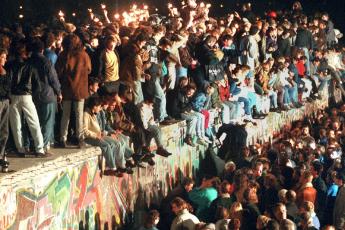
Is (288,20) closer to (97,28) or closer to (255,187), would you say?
(97,28)

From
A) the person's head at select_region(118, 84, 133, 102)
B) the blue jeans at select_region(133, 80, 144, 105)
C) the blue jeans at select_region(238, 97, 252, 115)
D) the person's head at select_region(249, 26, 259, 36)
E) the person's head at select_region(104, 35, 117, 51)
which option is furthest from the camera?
the person's head at select_region(249, 26, 259, 36)

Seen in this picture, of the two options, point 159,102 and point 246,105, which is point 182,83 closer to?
point 159,102

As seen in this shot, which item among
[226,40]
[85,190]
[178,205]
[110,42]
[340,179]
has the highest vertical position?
[226,40]

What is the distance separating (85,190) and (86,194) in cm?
9

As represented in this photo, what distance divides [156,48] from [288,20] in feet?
40.3

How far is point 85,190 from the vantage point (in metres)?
15.8

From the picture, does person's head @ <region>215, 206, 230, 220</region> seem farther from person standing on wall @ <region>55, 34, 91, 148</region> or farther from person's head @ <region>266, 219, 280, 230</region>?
person standing on wall @ <region>55, 34, 91, 148</region>

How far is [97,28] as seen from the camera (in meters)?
18.6

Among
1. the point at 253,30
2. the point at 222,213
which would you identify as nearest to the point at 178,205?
the point at 222,213

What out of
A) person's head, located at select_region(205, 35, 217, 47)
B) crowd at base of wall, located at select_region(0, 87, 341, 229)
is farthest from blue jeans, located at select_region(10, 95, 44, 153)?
person's head, located at select_region(205, 35, 217, 47)

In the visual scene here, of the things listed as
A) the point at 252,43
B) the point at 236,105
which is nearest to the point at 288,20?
the point at 252,43

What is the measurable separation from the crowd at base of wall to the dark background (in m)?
9.11

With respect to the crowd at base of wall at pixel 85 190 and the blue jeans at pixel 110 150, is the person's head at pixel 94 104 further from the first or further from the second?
the crowd at base of wall at pixel 85 190

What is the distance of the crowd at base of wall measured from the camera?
13.7 m
